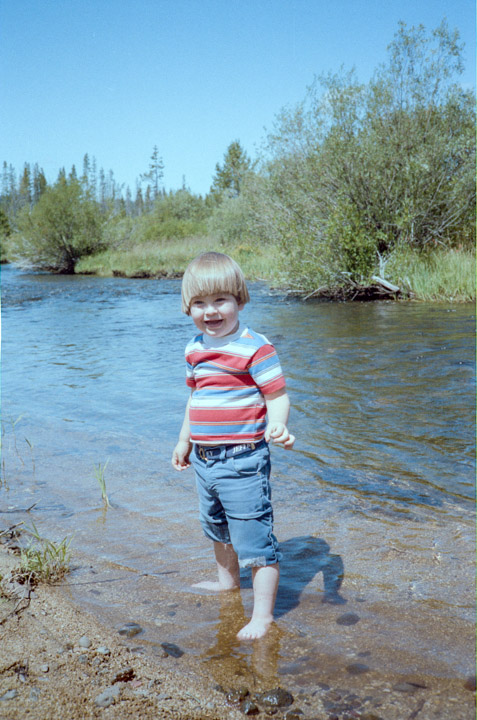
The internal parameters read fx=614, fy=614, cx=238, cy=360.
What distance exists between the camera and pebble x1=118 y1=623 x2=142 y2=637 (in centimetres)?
244

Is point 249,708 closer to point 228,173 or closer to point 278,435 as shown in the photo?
point 278,435

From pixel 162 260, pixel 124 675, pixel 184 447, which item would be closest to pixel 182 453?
pixel 184 447

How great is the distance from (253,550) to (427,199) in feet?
53.2

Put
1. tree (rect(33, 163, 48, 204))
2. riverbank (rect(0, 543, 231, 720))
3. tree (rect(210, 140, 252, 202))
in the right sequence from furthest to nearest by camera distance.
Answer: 1. tree (rect(33, 163, 48, 204))
2. tree (rect(210, 140, 252, 202))
3. riverbank (rect(0, 543, 231, 720))

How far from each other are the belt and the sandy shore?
2.59 ft

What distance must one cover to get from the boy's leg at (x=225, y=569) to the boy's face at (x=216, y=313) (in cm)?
101

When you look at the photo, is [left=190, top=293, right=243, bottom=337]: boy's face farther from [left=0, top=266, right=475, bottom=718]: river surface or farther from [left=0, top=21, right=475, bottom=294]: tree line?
[left=0, top=21, right=475, bottom=294]: tree line

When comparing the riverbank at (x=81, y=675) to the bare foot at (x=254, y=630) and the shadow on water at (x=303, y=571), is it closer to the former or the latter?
the bare foot at (x=254, y=630)

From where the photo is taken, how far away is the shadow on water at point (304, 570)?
2783mm

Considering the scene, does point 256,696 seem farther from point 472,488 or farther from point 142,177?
point 142,177

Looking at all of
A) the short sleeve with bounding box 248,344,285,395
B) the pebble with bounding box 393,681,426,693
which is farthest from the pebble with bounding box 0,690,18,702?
the short sleeve with bounding box 248,344,285,395

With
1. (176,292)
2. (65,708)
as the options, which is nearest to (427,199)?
(176,292)

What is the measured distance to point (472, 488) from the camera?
14.0ft

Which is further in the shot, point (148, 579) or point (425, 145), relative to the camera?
point (425, 145)
